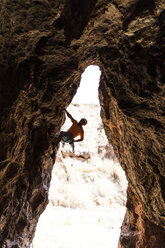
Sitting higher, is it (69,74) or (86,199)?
(69,74)

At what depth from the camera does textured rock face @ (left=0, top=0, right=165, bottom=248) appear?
11.0 ft

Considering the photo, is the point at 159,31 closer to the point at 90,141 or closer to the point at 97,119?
the point at 90,141

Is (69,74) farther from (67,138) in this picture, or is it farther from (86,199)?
(86,199)

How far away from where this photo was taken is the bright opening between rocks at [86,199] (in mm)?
12836

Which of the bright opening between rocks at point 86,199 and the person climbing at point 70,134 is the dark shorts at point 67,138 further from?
the bright opening between rocks at point 86,199

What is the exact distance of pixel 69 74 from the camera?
18.1 feet

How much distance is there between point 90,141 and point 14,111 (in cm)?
1858

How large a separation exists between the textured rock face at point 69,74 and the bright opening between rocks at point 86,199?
316 inches

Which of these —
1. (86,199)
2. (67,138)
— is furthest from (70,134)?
(86,199)

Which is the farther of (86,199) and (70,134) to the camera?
(86,199)

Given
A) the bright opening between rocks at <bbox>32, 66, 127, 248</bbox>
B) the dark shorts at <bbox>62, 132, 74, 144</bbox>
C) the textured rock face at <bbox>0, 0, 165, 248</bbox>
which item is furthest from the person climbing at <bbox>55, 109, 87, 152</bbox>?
the bright opening between rocks at <bbox>32, 66, 127, 248</bbox>

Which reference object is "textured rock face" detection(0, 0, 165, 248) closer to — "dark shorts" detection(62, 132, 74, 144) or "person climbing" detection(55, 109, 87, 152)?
"person climbing" detection(55, 109, 87, 152)

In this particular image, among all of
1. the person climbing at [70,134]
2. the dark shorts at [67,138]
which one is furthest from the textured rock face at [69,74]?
the dark shorts at [67,138]

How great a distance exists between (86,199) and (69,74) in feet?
46.1
